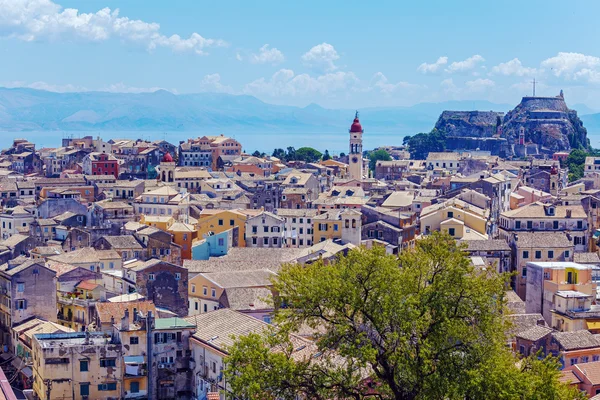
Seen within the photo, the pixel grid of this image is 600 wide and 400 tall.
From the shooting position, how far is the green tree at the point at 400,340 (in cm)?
2545

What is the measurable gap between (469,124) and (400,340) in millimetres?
159302

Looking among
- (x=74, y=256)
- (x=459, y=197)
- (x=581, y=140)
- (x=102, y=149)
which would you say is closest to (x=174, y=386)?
(x=74, y=256)

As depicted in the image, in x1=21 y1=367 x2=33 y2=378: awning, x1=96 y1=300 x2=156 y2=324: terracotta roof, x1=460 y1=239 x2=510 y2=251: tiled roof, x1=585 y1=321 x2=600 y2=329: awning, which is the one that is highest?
x1=460 y1=239 x2=510 y2=251: tiled roof

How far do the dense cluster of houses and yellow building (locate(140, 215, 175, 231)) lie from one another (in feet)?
0.48

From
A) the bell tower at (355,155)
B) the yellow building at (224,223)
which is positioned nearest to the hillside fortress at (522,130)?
the bell tower at (355,155)

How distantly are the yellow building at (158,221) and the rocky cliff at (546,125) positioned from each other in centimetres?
10299

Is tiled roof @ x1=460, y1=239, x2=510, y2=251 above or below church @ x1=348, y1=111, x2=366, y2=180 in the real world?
below

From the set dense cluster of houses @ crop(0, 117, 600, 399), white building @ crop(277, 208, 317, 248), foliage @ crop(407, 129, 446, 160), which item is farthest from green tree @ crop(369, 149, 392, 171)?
white building @ crop(277, 208, 317, 248)

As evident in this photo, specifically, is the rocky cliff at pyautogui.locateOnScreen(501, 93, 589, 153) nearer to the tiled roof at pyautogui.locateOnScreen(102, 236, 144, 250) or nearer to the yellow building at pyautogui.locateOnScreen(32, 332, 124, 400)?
the tiled roof at pyautogui.locateOnScreen(102, 236, 144, 250)

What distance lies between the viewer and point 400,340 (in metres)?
25.6

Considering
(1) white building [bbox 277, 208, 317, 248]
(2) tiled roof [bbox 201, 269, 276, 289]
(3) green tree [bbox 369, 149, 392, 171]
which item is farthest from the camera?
(3) green tree [bbox 369, 149, 392, 171]

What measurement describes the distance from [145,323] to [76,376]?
346 cm

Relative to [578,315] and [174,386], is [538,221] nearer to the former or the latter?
[578,315]

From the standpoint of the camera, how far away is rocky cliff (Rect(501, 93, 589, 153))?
166 metres
